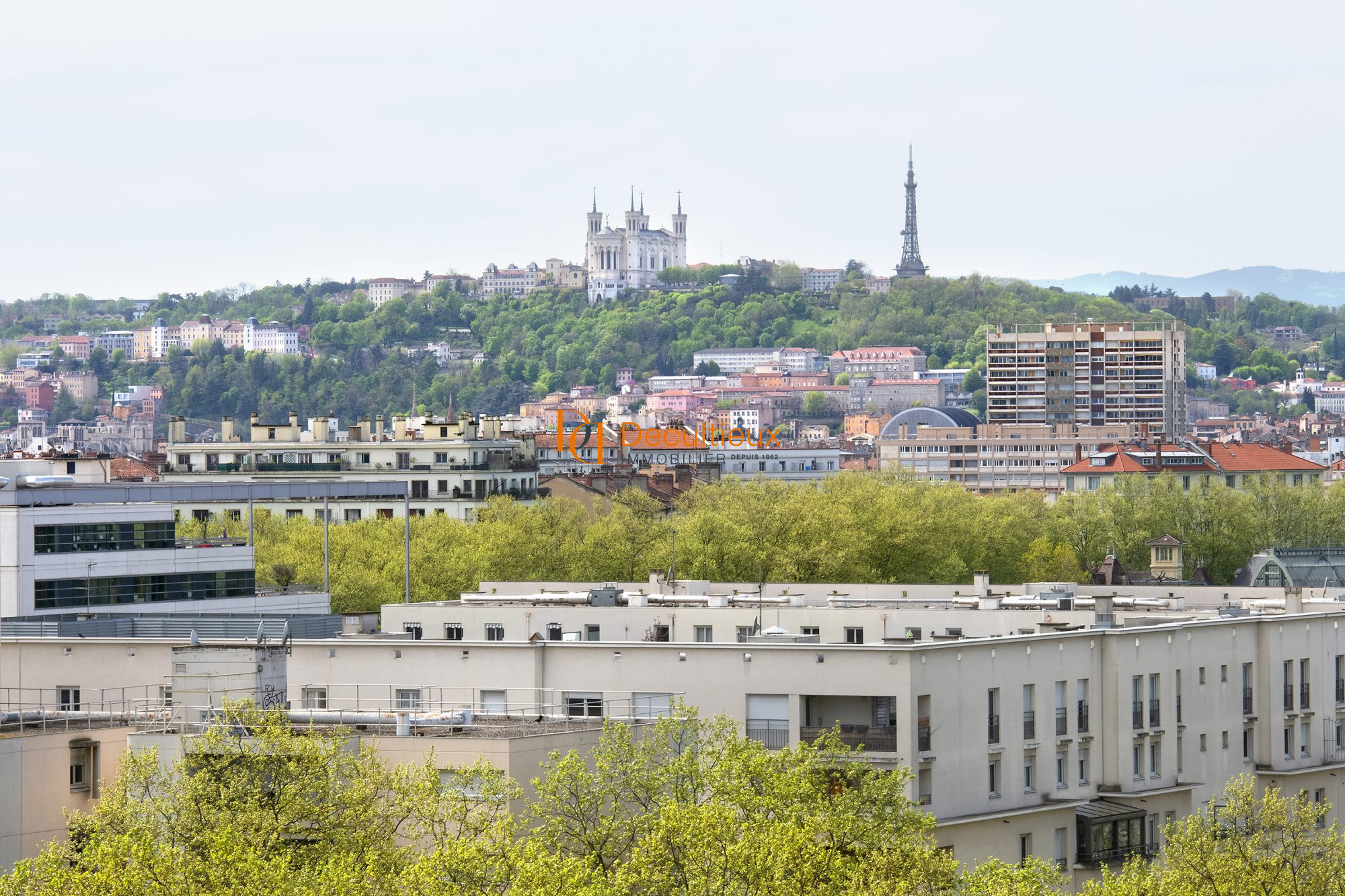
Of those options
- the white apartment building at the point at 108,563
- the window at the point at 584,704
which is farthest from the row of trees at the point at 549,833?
the white apartment building at the point at 108,563

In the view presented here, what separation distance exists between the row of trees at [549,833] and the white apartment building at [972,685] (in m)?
4.91

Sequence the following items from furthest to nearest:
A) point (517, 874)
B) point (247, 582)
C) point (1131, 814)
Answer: point (247, 582) < point (1131, 814) < point (517, 874)

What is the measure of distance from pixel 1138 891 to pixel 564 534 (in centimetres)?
6367

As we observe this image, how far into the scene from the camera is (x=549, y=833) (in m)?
31.4

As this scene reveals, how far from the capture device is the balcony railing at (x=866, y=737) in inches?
1576

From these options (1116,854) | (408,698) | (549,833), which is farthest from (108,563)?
(549,833)

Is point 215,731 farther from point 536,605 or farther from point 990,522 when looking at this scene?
point 990,522

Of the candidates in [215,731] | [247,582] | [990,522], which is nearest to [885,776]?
[215,731]

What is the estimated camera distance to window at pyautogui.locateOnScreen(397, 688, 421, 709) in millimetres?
42125

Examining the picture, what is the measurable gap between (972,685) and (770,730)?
11.3ft

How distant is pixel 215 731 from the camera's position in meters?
32.0

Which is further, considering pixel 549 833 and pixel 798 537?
pixel 798 537

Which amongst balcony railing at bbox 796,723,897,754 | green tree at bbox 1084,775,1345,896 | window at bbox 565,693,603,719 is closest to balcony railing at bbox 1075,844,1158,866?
balcony railing at bbox 796,723,897,754

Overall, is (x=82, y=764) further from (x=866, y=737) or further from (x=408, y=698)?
(x=866, y=737)
